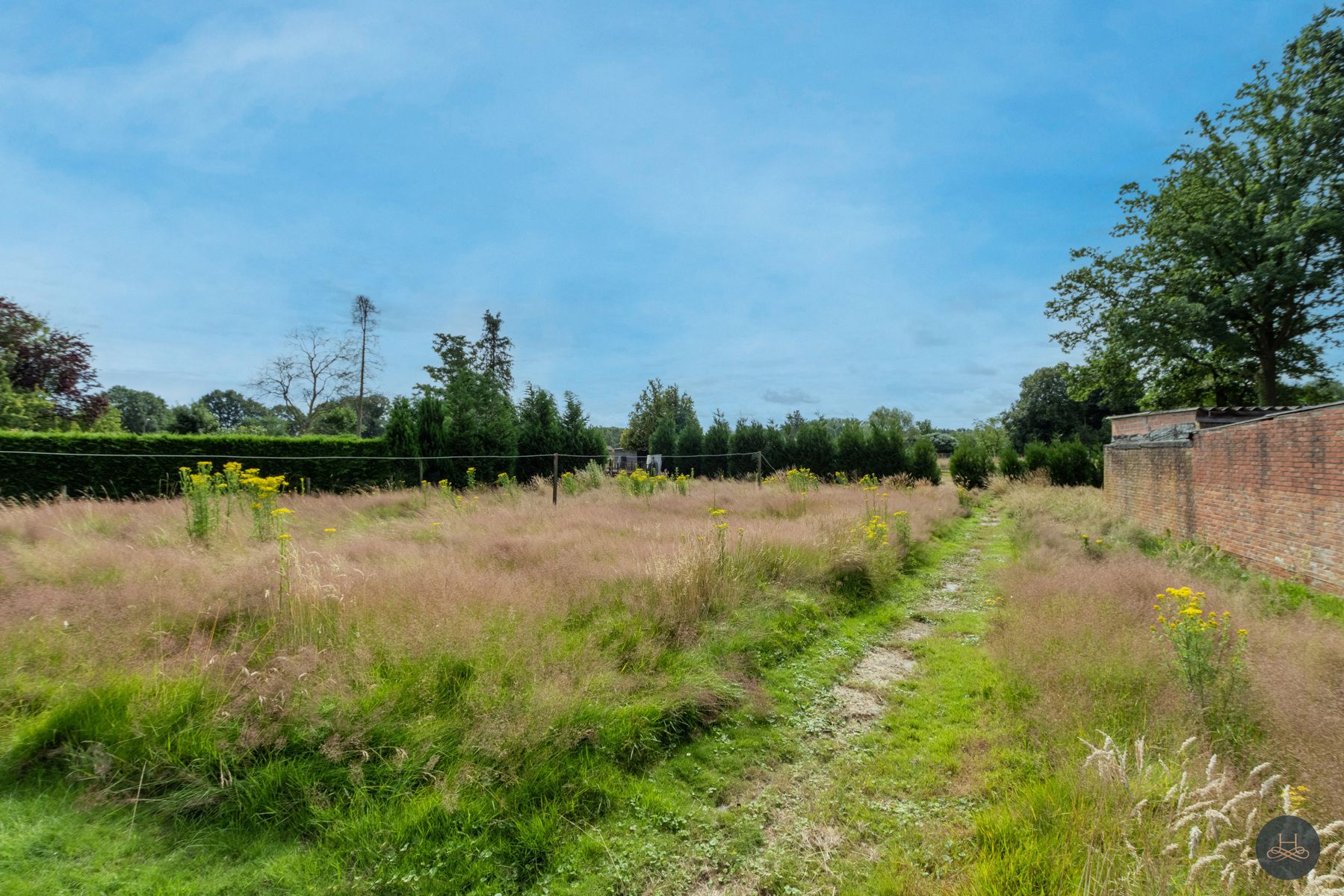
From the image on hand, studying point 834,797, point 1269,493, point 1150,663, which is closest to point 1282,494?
point 1269,493

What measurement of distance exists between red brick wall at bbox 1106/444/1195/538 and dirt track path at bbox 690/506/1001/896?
370 inches

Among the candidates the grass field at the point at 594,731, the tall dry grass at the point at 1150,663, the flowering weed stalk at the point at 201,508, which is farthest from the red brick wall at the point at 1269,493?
the flowering weed stalk at the point at 201,508

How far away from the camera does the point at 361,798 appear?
2.63 m

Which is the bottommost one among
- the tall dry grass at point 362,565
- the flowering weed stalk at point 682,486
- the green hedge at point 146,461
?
the tall dry grass at point 362,565

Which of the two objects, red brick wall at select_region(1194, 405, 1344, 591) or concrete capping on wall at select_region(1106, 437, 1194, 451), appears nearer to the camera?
red brick wall at select_region(1194, 405, 1344, 591)

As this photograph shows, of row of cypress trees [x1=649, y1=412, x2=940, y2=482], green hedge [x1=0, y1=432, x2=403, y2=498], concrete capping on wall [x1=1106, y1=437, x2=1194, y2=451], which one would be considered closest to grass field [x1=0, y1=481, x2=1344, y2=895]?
concrete capping on wall [x1=1106, y1=437, x2=1194, y2=451]

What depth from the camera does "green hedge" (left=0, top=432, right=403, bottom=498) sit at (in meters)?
11.2

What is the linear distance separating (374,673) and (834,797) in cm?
285

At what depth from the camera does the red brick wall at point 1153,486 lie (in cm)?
1077

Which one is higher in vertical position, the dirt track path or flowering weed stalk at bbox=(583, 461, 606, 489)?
flowering weed stalk at bbox=(583, 461, 606, 489)

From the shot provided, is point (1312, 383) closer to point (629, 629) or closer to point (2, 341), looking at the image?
point (629, 629)

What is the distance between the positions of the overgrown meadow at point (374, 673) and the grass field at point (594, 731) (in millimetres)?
20

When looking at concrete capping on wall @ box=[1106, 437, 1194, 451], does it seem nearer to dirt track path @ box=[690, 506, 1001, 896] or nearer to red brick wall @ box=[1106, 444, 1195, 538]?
red brick wall @ box=[1106, 444, 1195, 538]

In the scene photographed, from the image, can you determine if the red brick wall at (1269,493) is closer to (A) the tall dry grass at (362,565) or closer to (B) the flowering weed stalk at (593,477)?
(A) the tall dry grass at (362,565)
